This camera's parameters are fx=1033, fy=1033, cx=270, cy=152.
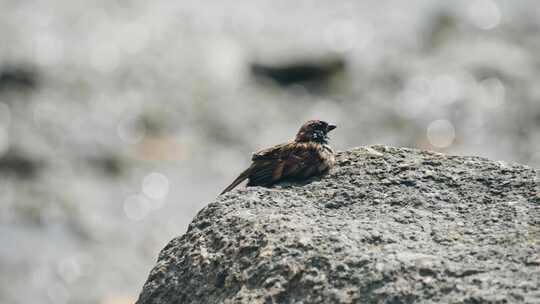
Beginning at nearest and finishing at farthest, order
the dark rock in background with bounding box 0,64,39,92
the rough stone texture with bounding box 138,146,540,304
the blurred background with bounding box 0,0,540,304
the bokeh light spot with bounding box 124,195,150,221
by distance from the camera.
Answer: the rough stone texture with bounding box 138,146,540,304 → the blurred background with bounding box 0,0,540,304 → the bokeh light spot with bounding box 124,195,150,221 → the dark rock in background with bounding box 0,64,39,92

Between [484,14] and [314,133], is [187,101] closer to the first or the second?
[484,14]

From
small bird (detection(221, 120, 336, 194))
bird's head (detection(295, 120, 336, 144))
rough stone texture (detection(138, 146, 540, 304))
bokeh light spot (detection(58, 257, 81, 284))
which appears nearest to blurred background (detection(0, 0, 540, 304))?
bokeh light spot (detection(58, 257, 81, 284))

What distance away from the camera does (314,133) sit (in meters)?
7.02

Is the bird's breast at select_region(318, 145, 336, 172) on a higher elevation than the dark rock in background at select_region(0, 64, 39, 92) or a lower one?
lower

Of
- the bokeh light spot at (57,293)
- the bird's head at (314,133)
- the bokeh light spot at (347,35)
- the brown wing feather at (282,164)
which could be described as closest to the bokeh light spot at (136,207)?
the bokeh light spot at (57,293)

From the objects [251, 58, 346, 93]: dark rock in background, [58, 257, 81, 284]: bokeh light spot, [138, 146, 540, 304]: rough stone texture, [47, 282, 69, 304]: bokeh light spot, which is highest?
[251, 58, 346, 93]: dark rock in background

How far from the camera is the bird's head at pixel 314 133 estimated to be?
6.95 meters

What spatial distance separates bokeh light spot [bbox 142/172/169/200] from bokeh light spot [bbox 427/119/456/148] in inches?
168

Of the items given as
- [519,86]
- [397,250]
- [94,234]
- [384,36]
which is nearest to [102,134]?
[94,234]

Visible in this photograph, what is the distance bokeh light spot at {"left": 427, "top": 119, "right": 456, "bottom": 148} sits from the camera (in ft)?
53.7

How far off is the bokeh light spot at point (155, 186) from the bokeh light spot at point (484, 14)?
22.8 feet

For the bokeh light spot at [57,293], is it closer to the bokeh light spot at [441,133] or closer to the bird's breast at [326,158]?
the bokeh light spot at [441,133]

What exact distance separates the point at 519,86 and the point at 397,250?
13.1 meters

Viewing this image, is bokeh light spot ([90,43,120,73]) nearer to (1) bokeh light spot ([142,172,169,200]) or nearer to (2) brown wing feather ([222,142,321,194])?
(1) bokeh light spot ([142,172,169,200])
